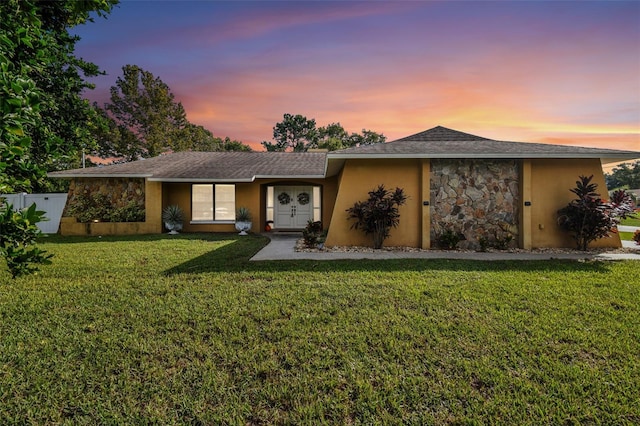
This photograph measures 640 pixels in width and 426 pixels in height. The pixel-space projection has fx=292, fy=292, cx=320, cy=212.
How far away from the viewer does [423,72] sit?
387 inches

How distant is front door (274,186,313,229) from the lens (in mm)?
14266

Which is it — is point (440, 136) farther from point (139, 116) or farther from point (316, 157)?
point (139, 116)

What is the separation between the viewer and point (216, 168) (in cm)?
1377

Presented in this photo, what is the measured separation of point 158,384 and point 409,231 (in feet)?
24.5

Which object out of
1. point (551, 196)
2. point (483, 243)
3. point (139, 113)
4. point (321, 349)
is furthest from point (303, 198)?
point (139, 113)

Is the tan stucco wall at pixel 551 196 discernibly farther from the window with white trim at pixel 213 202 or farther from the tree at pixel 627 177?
the tree at pixel 627 177

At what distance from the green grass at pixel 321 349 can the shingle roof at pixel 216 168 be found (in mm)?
7601

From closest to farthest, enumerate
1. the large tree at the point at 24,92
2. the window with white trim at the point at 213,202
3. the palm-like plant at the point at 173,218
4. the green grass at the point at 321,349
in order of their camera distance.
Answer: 1. the large tree at the point at 24,92
2. the green grass at the point at 321,349
3. the palm-like plant at the point at 173,218
4. the window with white trim at the point at 213,202

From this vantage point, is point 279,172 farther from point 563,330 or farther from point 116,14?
point 563,330

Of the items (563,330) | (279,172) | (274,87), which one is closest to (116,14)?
(274,87)

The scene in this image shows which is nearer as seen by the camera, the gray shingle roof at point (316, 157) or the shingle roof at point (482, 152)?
the shingle roof at point (482, 152)

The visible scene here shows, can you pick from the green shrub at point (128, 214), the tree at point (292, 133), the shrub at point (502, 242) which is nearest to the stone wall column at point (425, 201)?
the shrub at point (502, 242)

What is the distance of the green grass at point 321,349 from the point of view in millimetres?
2248

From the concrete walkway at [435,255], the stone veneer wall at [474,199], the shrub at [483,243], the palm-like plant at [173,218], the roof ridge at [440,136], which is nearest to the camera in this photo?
the concrete walkway at [435,255]
